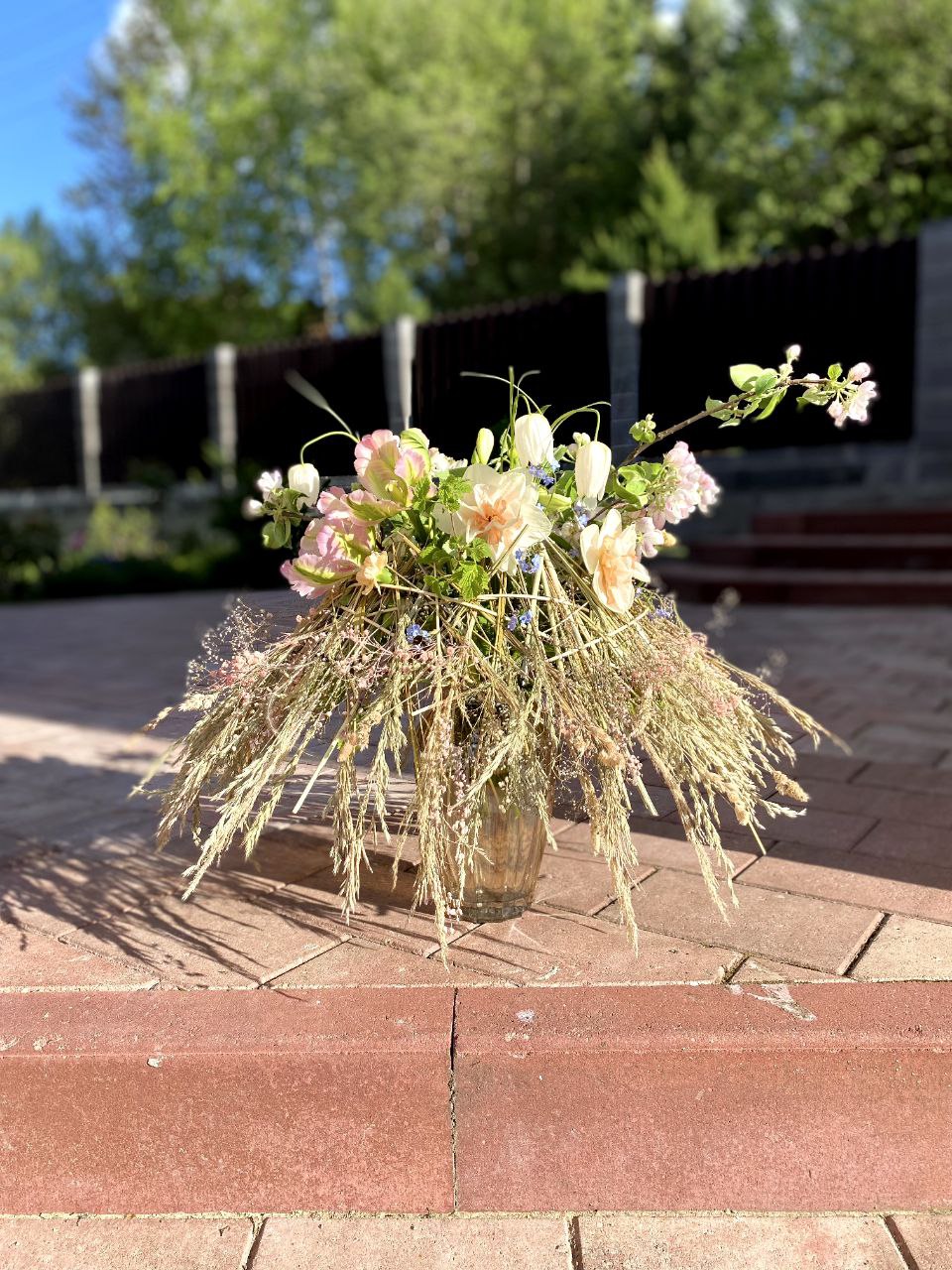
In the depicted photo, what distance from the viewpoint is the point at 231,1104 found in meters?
1.61

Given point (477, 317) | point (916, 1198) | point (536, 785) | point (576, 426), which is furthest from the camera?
point (477, 317)

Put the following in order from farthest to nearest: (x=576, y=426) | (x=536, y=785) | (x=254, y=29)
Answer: (x=254, y=29), (x=576, y=426), (x=536, y=785)

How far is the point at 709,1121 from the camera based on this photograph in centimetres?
157

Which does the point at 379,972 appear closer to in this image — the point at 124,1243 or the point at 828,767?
the point at 124,1243

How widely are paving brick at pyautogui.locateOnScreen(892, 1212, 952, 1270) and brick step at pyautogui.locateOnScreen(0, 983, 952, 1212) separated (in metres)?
0.02

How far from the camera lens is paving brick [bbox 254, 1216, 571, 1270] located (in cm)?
148

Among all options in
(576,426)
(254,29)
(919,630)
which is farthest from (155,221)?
(576,426)

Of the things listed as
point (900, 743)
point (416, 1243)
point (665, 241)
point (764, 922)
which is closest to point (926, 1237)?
point (764, 922)

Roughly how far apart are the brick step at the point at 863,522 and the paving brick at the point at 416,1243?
7.45 meters

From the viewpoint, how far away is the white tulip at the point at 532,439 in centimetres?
182

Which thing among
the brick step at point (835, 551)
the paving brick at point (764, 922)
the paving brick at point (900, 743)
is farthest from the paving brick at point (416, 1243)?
the brick step at point (835, 551)

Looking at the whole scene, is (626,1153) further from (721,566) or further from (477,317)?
(477,317)

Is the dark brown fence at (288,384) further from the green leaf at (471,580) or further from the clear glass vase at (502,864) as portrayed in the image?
the green leaf at (471,580)

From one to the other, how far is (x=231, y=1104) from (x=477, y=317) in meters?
9.41
